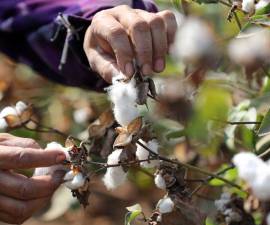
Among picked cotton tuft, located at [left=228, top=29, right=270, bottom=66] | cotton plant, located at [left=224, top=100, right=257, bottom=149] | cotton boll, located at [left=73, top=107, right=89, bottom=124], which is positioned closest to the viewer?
picked cotton tuft, located at [left=228, top=29, right=270, bottom=66]

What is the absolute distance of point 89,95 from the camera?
2.52 metres

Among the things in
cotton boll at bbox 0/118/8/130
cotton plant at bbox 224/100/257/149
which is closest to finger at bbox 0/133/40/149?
cotton boll at bbox 0/118/8/130

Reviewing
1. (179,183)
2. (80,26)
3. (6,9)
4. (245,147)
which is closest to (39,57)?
(6,9)

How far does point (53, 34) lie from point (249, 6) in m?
0.81

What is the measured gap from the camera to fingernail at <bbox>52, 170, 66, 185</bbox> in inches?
43.4

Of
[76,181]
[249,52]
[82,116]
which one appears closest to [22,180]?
[76,181]

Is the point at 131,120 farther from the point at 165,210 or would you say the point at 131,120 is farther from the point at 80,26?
the point at 80,26

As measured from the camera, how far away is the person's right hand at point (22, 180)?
1065 mm

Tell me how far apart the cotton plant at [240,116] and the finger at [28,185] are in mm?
386

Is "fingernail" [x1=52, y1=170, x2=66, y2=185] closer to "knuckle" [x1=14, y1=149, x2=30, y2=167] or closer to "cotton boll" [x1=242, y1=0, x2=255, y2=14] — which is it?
"knuckle" [x1=14, y1=149, x2=30, y2=167]

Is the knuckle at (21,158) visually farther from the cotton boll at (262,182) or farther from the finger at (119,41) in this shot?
the cotton boll at (262,182)

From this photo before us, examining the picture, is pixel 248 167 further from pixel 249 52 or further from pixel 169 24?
pixel 169 24

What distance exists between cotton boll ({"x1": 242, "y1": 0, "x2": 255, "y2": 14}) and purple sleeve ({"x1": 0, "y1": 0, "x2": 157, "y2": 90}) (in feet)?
1.60

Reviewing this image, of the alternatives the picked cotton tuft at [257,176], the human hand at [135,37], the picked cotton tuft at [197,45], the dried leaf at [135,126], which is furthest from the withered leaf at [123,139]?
the picked cotton tuft at [197,45]
